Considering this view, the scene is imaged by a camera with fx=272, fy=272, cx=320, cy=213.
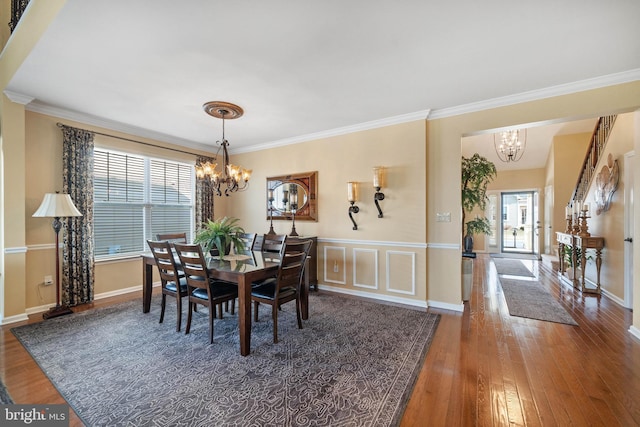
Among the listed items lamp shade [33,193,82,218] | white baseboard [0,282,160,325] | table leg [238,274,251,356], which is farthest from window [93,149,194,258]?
table leg [238,274,251,356]

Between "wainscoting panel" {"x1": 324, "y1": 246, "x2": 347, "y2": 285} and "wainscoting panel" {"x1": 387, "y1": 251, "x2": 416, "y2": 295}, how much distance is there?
0.74 meters

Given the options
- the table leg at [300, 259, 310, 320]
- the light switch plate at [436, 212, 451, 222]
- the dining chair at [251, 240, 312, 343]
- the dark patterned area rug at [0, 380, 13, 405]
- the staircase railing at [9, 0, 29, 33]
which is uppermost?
the staircase railing at [9, 0, 29, 33]

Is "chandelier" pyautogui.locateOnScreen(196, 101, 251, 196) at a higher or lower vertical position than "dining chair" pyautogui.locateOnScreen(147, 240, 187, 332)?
higher

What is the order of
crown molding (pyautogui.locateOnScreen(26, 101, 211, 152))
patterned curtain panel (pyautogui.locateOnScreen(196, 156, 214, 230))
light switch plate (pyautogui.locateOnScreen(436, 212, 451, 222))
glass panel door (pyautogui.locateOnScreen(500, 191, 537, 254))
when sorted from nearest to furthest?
crown molding (pyautogui.locateOnScreen(26, 101, 211, 152)), light switch plate (pyautogui.locateOnScreen(436, 212, 451, 222)), patterned curtain panel (pyautogui.locateOnScreen(196, 156, 214, 230)), glass panel door (pyautogui.locateOnScreen(500, 191, 537, 254))

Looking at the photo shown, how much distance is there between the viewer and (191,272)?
2736 mm

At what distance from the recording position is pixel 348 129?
4.29m

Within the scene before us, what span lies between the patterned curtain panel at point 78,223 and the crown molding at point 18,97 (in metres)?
0.45

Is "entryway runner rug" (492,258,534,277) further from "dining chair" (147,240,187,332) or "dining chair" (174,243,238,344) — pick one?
"dining chair" (147,240,187,332)

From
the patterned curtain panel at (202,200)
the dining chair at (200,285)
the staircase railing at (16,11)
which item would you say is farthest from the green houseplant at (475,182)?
the staircase railing at (16,11)

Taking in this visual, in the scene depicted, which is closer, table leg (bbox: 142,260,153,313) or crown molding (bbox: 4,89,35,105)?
crown molding (bbox: 4,89,35,105)

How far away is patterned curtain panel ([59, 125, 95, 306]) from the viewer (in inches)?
143

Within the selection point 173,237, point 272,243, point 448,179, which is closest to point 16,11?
point 173,237

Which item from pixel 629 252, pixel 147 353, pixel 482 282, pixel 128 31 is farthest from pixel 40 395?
pixel 629 252

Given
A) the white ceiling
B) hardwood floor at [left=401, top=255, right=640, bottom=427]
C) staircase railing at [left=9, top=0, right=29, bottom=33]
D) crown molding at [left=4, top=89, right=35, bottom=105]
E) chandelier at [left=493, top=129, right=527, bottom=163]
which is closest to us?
hardwood floor at [left=401, top=255, right=640, bottom=427]
